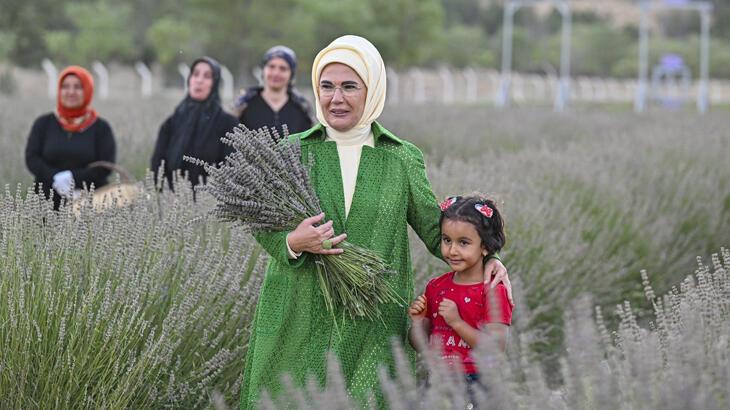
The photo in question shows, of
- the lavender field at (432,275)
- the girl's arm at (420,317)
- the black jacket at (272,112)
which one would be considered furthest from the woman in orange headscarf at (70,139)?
the girl's arm at (420,317)

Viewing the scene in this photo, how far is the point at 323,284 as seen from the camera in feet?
11.0

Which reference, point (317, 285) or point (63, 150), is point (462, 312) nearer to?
point (317, 285)

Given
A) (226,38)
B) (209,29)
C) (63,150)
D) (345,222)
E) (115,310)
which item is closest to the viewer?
(345,222)

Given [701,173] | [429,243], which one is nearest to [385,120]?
[701,173]

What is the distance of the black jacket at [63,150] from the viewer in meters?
6.79

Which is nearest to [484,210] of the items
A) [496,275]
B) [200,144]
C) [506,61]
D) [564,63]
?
[496,275]

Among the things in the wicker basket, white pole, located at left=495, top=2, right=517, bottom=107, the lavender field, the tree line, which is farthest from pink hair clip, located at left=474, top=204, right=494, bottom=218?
white pole, located at left=495, top=2, right=517, bottom=107

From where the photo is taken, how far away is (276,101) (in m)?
7.00

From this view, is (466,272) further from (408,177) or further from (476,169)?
(476,169)

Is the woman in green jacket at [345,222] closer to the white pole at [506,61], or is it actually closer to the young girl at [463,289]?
the young girl at [463,289]

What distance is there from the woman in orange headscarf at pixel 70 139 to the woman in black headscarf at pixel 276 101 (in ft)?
2.80

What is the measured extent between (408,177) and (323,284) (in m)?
0.42

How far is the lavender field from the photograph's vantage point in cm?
236

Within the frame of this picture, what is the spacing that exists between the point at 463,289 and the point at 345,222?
40cm
